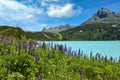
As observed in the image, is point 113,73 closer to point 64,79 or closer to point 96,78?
point 96,78

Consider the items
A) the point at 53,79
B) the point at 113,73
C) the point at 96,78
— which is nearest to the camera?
the point at 53,79

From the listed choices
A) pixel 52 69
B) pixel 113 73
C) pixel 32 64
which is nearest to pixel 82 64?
pixel 113 73

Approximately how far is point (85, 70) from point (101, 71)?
0.87 meters

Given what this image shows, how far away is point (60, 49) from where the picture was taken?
16391mm

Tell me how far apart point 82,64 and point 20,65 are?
5518mm

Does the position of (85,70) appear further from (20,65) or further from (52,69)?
(20,65)

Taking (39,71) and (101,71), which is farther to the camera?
(101,71)

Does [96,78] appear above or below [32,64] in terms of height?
below

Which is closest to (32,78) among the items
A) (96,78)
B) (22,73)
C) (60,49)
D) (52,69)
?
(22,73)

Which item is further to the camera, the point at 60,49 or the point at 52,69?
the point at 60,49

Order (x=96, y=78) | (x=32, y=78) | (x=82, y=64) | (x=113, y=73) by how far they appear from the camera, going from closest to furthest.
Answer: (x=32, y=78) → (x=96, y=78) → (x=113, y=73) → (x=82, y=64)

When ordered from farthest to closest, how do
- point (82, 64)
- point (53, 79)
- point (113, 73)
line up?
point (82, 64)
point (113, 73)
point (53, 79)

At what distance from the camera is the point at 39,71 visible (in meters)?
10.9

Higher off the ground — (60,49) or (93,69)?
(60,49)
